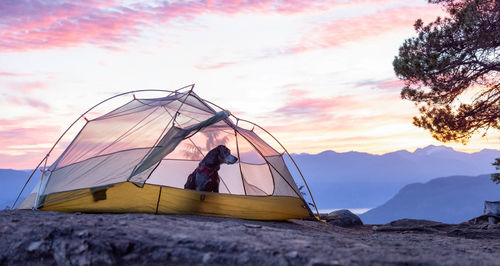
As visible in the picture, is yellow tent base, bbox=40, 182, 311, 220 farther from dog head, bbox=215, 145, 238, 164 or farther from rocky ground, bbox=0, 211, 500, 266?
rocky ground, bbox=0, 211, 500, 266

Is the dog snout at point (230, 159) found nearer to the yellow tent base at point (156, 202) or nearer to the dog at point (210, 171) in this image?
the dog at point (210, 171)

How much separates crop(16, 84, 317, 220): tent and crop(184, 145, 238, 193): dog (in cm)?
25

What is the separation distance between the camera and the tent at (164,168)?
1025 cm

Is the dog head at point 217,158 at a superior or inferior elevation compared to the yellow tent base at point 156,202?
superior

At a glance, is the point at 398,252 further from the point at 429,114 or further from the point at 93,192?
the point at 429,114

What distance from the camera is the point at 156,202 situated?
33.7 ft

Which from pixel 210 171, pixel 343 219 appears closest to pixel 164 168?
pixel 210 171

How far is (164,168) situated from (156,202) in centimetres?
143

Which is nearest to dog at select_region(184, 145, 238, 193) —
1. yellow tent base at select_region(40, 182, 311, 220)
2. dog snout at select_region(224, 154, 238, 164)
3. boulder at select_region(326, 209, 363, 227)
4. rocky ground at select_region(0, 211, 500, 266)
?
dog snout at select_region(224, 154, 238, 164)

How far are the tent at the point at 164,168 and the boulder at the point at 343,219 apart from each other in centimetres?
569

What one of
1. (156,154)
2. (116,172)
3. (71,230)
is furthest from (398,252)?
(116,172)

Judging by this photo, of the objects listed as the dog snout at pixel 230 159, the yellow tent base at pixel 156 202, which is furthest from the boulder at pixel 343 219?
the dog snout at pixel 230 159

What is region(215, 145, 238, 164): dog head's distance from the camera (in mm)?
11117

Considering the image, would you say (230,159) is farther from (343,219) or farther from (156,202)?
(343,219)
